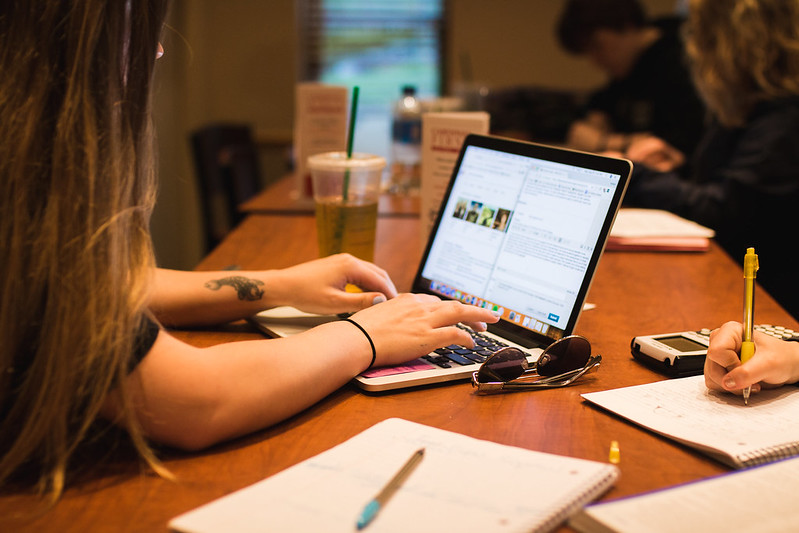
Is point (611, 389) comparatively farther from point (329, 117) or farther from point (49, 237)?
point (329, 117)

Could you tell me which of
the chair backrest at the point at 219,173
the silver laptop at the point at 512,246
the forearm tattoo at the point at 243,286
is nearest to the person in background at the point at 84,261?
the silver laptop at the point at 512,246

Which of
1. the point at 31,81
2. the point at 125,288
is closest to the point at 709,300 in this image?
the point at 125,288

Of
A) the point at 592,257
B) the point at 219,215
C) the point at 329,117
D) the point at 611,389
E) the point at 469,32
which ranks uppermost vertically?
the point at 469,32

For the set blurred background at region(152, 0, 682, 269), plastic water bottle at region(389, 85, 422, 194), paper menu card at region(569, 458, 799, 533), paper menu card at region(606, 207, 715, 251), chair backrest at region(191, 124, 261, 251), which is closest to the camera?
paper menu card at region(569, 458, 799, 533)

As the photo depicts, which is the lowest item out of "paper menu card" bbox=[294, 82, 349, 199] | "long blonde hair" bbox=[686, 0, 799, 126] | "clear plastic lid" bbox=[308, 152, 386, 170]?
"clear plastic lid" bbox=[308, 152, 386, 170]

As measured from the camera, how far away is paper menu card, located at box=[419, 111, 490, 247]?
1400 mm

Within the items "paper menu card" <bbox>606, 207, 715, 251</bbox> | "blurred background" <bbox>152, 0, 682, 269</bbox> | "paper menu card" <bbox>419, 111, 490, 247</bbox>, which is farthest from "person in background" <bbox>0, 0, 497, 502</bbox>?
"blurred background" <bbox>152, 0, 682, 269</bbox>

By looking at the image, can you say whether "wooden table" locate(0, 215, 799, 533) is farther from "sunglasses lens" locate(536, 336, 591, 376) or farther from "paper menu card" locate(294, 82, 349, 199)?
"paper menu card" locate(294, 82, 349, 199)

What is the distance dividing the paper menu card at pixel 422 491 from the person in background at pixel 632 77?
9.22 feet

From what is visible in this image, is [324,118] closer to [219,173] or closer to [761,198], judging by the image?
[761,198]

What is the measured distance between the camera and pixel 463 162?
129 cm

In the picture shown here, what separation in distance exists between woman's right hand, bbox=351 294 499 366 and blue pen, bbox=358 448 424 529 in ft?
0.72

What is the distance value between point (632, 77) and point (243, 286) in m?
3.06

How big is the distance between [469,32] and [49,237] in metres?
4.48
